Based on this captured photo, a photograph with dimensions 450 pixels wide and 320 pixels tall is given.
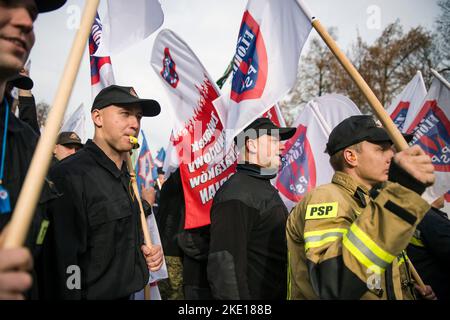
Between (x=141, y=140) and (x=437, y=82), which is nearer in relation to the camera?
(x=437, y=82)

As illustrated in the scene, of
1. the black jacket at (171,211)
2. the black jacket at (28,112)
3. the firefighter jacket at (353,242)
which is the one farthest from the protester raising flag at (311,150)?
the black jacket at (28,112)

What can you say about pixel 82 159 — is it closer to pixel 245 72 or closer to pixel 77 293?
pixel 77 293

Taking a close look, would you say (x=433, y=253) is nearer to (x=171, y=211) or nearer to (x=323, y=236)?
(x=323, y=236)

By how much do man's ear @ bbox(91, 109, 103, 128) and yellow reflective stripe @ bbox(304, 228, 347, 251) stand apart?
1905mm

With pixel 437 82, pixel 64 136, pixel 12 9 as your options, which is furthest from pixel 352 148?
pixel 64 136

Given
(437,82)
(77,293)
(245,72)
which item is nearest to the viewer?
(77,293)

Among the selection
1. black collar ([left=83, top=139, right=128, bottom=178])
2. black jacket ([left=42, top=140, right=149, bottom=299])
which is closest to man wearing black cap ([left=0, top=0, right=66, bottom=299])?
black jacket ([left=42, top=140, right=149, bottom=299])

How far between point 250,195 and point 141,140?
220 inches

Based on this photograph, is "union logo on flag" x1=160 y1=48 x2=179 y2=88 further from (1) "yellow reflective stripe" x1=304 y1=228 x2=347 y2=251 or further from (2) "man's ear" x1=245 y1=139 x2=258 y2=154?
(1) "yellow reflective stripe" x1=304 y1=228 x2=347 y2=251

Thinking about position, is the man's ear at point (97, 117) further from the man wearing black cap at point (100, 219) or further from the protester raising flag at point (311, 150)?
the protester raising flag at point (311, 150)

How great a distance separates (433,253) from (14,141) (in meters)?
3.08

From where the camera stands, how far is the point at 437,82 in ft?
16.7

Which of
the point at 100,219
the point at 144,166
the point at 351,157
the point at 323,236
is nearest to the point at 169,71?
the point at 100,219

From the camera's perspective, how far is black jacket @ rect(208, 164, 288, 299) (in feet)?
9.52
